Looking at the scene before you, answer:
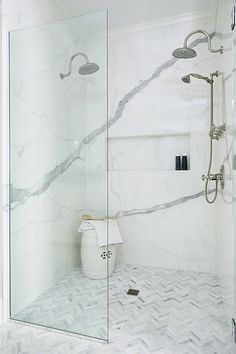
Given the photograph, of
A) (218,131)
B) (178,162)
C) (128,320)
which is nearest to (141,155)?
(178,162)

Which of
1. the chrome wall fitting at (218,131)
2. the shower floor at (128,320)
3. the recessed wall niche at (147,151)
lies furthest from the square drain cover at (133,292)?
the chrome wall fitting at (218,131)

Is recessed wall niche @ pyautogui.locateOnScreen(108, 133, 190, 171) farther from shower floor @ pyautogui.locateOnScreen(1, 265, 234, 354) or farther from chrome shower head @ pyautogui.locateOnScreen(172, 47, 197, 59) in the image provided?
shower floor @ pyautogui.locateOnScreen(1, 265, 234, 354)

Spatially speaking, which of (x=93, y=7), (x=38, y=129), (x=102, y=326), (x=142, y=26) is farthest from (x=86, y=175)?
(x=142, y=26)

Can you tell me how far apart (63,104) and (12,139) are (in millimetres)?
426

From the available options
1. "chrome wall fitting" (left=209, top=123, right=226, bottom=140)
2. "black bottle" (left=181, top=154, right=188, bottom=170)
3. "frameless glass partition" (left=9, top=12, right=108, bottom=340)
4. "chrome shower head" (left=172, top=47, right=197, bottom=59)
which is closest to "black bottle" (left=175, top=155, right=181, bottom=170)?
"black bottle" (left=181, top=154, right=188, bottom=170)

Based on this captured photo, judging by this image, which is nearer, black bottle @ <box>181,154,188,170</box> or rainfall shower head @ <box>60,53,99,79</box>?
rainfall shower head @ <box>60,53,99,79</box>

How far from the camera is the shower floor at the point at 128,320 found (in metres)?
1.36

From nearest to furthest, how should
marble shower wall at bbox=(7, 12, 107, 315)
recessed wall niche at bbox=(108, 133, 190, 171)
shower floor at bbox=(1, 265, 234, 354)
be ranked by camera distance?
shower floor at bbox=(1, 265, 234, 354) < marble shower wall at bbox=(7, 12, 107, 315) < recessed wall niche at bbox=(108, 133, 190, 171)

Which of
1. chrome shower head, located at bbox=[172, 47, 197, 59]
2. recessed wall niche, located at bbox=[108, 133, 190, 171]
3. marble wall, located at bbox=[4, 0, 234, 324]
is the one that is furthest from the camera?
recessed wall niche, located at bbox=[108, 133, 190, 171]

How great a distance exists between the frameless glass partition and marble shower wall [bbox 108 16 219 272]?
83cm

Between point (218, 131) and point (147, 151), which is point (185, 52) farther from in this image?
point (147, 151)

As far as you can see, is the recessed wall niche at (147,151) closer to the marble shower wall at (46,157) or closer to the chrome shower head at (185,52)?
the chrome shower head at (185,52)

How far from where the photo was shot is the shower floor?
1.36 meters

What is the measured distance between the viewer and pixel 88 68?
157 cm
